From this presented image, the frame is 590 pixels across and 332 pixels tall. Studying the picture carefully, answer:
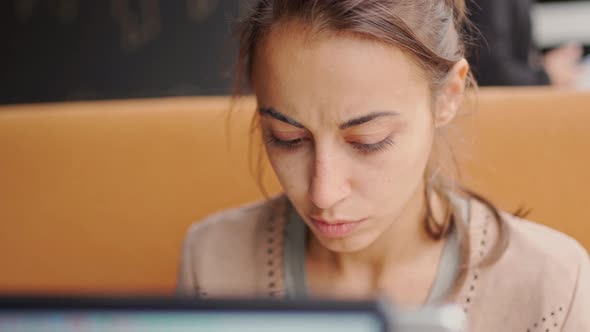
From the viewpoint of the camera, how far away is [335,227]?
0.79 m

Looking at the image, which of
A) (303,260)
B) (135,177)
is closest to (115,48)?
(135,177)

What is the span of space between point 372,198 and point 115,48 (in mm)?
1376

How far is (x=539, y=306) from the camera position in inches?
34.2

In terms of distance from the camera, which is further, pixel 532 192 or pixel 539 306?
pixel 532 192

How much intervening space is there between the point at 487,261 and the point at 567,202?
26 cm

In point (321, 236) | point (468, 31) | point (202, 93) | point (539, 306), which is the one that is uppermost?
point (468, 31)

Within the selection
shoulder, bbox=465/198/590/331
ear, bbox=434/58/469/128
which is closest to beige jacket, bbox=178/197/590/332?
shoulder, bbox=465/198/590/331

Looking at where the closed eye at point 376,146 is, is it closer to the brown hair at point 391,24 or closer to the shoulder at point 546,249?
the brown hair at point 391,24

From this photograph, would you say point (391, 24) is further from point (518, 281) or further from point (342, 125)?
point (518, 281)

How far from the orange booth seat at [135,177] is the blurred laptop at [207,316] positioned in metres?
0.79

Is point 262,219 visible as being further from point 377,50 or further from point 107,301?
point 107,301

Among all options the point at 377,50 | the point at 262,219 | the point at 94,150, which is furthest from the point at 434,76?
the point at 94,150

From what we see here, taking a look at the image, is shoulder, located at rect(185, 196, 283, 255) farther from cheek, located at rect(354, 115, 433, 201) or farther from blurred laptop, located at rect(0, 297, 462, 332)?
blurred laptop, located at rect(0, 297, 462, 332)

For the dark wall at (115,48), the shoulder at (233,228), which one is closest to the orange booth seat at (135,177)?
the shoulder at (233,228)
